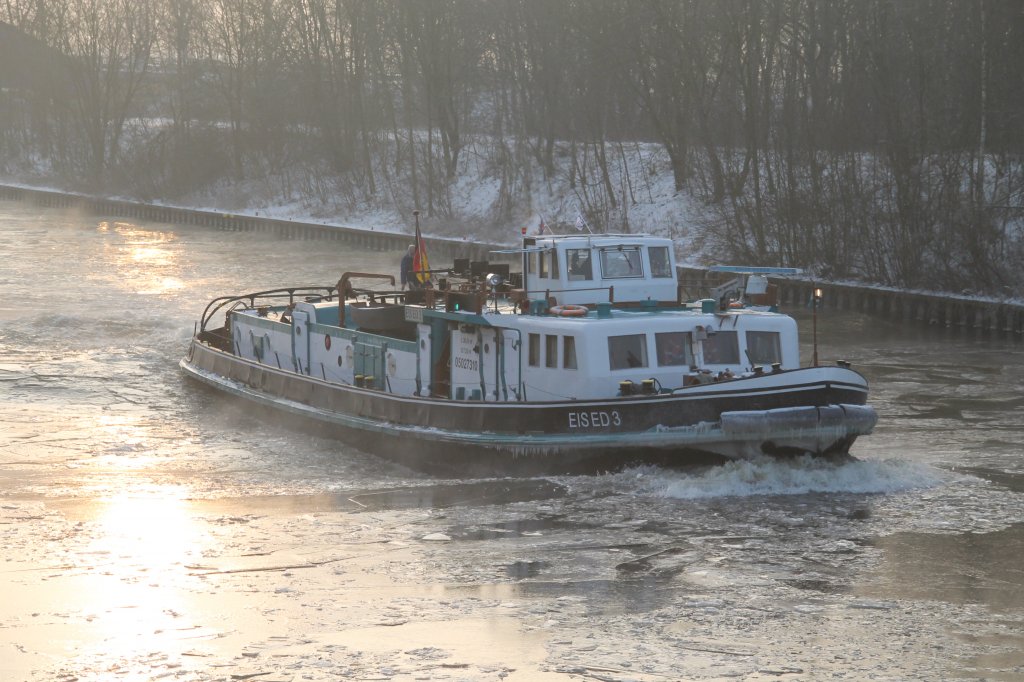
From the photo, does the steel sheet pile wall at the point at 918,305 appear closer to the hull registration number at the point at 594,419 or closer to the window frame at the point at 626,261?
the window frame at the point at 626,261

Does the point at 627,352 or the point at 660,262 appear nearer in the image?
the point at 627,352

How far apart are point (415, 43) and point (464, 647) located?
54421mm

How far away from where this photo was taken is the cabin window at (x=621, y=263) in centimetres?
2048

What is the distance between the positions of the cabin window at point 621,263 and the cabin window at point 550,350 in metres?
1.91

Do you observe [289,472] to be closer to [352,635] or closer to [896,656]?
[352,635]

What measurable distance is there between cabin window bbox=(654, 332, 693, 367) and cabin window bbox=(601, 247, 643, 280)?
2004 millimetres

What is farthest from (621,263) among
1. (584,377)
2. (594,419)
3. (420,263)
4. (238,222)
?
(238,222)

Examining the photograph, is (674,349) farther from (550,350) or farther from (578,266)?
(578,266)

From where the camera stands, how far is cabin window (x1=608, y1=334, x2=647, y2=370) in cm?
1862

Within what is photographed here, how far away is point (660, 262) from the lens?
20.8 meters

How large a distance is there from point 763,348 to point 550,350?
301 centimetres

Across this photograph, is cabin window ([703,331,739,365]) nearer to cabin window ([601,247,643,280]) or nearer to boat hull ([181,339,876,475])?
boat hull ([181,339,876,475])

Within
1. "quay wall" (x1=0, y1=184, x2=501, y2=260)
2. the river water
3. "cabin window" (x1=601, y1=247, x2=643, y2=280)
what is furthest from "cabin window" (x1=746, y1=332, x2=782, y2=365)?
"quay wall" (x1=0, y1=184, x2=501, y2=260)

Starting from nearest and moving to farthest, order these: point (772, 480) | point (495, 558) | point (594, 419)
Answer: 1. point (495, 558)
2. point (772, 480)
3. point (594, 419)
